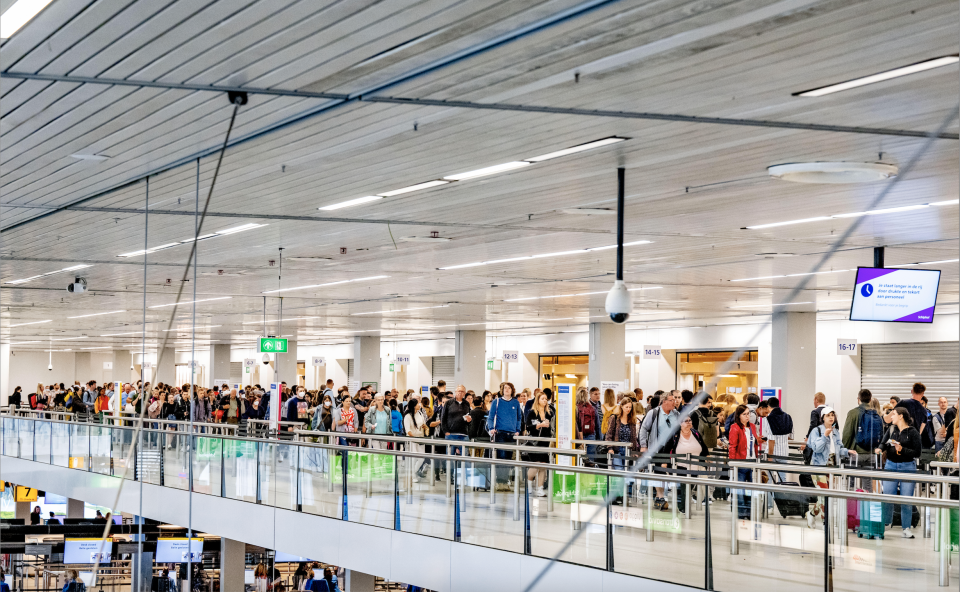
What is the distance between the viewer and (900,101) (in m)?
6.84

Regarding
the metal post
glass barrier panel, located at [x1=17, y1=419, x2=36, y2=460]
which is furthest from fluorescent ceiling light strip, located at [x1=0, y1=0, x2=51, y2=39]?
glass barrier panel, located at [x1=17, y1=419, x2=36, y2=460]

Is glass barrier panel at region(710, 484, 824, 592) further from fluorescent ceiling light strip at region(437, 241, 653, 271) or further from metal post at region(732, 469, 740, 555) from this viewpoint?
fluorescent ceiling light strip at region(437, 241, 653, 271)

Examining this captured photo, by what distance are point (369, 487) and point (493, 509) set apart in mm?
2314

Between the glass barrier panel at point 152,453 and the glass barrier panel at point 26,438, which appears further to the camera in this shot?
the glass barrier panel at point 26,438

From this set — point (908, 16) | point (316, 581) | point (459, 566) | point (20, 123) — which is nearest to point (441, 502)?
point (459, 566)

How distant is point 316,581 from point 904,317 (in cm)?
1413

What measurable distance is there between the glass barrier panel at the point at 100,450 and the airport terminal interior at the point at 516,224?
0.34ft

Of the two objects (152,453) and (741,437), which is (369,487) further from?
(152,453)

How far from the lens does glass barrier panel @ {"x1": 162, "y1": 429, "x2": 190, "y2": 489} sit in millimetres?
16609

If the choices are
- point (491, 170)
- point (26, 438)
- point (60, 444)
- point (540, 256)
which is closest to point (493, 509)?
point (491, 170)

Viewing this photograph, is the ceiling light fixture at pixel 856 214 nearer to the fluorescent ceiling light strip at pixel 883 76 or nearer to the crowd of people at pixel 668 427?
the crowd of people at pixel 668 427

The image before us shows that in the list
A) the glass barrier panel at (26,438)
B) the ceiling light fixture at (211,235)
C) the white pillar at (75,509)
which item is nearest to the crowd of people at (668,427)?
the ceiling light fixture at (211,235)

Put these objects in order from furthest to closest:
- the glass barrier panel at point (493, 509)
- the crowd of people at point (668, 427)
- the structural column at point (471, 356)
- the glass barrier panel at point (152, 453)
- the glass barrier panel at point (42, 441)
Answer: the structural column at point (471, 356) < the glass barrier panel at point (42, 441) < the glass barrier panel at point (152, 453) < the crowd of people at point (668, 427) < the glass barrier panel at point (493, 509)

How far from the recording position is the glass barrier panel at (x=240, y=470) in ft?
48.6
